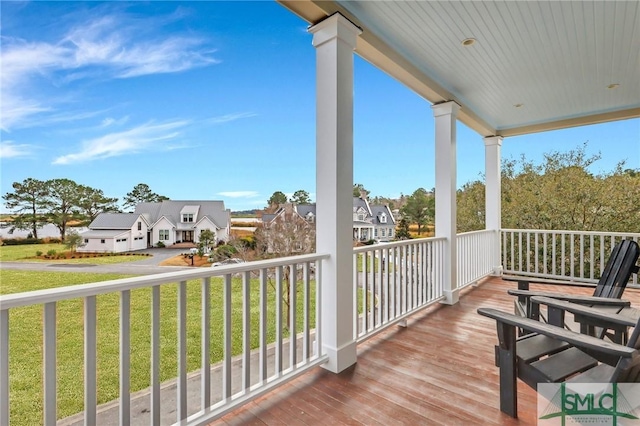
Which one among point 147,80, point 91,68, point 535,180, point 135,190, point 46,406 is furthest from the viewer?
point 535,180

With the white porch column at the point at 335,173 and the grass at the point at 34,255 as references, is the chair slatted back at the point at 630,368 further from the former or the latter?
the grass at the point at 34,255

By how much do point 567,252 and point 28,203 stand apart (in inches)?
295

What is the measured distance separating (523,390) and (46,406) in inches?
102

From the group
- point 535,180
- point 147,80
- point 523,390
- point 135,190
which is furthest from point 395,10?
point 535,180

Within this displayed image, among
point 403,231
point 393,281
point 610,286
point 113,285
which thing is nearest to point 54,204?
point 113,285

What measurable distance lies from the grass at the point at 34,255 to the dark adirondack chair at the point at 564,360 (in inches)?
82.3

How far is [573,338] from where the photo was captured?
145cm

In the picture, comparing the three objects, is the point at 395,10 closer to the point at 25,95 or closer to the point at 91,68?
the point at 91,68

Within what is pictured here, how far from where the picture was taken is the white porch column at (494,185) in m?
5.60

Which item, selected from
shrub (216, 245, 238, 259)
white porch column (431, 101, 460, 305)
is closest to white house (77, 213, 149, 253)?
shrub (216, 245, 238, 259)

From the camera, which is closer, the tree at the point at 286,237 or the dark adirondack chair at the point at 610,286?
the dark adirondack chair at the point at 610,286

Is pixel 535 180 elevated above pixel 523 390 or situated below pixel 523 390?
above

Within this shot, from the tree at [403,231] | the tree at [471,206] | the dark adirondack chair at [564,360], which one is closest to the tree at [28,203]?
the dark adirondack chair at [564,360]

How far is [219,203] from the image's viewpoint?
7.75 ft
